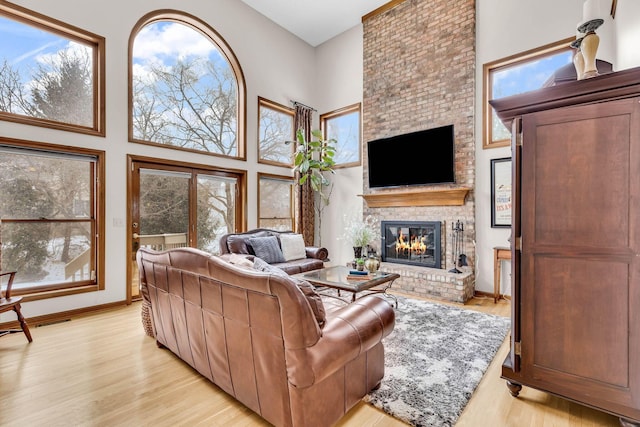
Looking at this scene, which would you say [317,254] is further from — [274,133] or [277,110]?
[277,110]

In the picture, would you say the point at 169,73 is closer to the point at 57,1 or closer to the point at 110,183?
the point at 57,1

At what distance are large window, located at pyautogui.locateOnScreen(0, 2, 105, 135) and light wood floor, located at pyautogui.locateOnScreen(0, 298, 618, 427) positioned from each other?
2442 millimetres

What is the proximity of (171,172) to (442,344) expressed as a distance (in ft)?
13.4

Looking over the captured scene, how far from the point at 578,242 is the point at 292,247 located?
3635 mm

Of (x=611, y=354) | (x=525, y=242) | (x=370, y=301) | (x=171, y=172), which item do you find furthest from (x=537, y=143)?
(x=171, y=172)

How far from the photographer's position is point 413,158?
196 inches

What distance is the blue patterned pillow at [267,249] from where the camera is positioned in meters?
4.34

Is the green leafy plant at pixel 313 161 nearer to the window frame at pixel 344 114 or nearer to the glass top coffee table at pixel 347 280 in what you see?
the window frame at pixel 344 114

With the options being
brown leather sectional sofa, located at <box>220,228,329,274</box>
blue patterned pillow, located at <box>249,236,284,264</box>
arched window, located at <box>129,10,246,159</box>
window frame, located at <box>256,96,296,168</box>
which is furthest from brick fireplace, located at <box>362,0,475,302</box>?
arched window, located at <box>129,10,246,159</box>

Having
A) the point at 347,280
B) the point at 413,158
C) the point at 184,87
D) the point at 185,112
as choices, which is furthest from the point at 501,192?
the point at 184,87

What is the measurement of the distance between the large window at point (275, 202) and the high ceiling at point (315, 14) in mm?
2969

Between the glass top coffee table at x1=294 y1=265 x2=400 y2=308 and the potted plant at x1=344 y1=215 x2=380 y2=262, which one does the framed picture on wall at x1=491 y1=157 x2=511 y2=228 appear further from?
the glass top coffee table at x1=294 y1=265 x2=400 y2=308

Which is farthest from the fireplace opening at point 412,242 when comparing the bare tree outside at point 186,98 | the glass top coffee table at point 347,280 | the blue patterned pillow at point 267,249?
the bare tree outside at point 186,98

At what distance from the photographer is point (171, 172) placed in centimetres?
439
